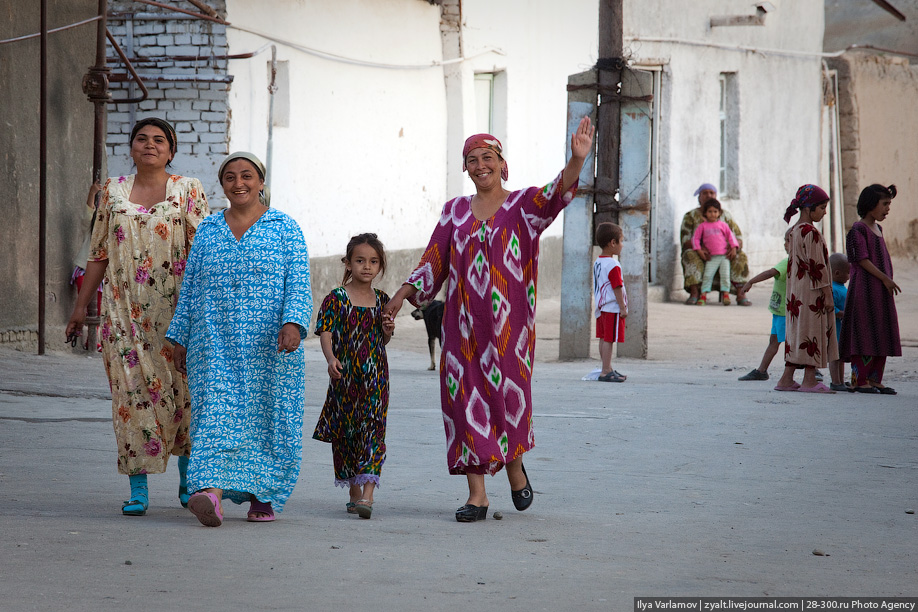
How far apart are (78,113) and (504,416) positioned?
22.1 feet

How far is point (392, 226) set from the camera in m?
14.0

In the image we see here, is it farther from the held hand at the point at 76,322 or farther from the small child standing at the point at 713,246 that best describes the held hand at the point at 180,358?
the small child standing at the point at 713,246

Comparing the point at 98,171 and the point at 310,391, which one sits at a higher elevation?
the point at 98,171

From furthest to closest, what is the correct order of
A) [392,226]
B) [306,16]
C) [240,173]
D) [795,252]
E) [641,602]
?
[392,226]
[306,16]
[795,252]
[240,173]
[641,602]

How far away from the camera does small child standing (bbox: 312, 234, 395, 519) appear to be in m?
4.54

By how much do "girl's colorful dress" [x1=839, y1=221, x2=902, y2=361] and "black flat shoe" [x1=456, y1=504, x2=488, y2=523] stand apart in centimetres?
471

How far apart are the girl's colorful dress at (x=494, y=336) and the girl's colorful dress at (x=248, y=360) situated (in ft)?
2.13

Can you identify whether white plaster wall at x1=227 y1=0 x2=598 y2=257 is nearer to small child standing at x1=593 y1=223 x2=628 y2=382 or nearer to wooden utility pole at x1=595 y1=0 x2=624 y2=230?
wooden utility pole at x1=595 y1=0 x2=624 y2=230

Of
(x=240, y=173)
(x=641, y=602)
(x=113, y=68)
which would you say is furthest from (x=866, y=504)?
(x=113, y=68)

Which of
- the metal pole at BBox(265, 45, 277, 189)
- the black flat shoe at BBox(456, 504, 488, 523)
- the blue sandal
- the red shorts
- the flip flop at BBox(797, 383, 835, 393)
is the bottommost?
the black flat shoe at BBox(456, 504, 488, 523)

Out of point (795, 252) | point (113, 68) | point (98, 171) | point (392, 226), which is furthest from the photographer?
point (392, 226)

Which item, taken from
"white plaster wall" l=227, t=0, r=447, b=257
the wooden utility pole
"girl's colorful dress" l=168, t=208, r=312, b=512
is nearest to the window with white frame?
"white plaster wall" l=227, t=0, r=447, b=257

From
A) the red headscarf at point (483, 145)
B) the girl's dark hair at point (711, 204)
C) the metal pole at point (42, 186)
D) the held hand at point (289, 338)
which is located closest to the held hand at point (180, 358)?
the held hand at point (289, 338)

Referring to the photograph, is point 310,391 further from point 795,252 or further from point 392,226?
point 392,226
